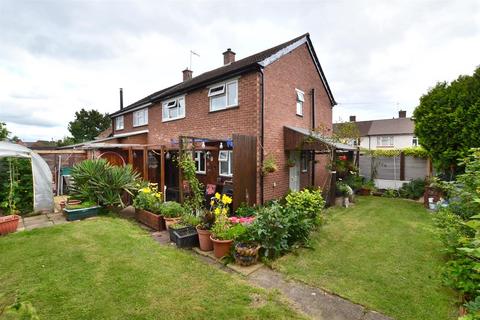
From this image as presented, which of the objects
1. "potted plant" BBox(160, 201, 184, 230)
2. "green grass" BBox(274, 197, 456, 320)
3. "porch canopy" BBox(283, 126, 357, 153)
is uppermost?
"porch canopy" BBox(283, 126, 357, 153)

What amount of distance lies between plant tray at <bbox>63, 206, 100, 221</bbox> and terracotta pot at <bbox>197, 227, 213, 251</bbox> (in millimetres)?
4947

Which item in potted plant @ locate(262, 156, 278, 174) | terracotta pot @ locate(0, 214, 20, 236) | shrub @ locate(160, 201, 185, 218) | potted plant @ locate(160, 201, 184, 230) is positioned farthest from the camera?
potted plant @ locate(262, 156, 278, 174)

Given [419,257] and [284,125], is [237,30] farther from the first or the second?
[419,257]

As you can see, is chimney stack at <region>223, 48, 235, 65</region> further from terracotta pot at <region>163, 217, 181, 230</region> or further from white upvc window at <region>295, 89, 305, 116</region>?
terracotta pot at <region>163, 217, 181, 230</region>

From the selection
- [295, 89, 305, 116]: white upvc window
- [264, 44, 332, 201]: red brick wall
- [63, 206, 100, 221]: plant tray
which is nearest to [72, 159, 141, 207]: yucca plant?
[63, 206, 100, 221]: plant tray

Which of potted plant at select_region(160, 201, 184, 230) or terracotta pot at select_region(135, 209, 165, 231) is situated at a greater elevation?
potted plant at select_region(160, 201, 184, 230)

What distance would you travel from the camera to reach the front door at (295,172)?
34.5 feet

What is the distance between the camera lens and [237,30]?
377 inches

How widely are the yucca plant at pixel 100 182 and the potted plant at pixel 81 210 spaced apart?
0.25 m

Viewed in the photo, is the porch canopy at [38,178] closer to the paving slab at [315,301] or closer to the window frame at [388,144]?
the paving slab at [315,301]

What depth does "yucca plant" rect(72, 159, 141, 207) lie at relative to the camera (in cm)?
841

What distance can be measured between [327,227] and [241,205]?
112 inches

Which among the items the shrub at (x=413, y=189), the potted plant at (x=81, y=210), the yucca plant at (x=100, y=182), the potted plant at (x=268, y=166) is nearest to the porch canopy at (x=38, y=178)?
the yucca plant at (x=100, y=182)

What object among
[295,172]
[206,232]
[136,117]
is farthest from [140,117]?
[206,232]
